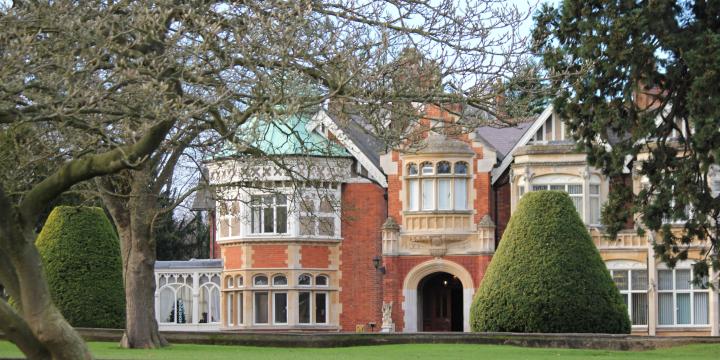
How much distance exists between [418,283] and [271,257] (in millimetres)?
4643

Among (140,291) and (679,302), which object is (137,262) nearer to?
(140,291)

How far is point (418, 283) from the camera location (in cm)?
3947

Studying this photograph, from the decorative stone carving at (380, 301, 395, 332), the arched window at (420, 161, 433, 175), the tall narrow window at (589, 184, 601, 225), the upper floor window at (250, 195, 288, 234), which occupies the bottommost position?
the decorative stone carving at (380, 301, 395, 332)

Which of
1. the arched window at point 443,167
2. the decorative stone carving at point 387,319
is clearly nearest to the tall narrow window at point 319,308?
the decorative stone carving at point 387,319

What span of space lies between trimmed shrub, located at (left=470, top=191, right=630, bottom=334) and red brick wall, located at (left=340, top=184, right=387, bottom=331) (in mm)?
8174

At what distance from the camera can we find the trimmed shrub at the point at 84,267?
102ft

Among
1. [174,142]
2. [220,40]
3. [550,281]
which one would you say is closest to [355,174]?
[550,281]

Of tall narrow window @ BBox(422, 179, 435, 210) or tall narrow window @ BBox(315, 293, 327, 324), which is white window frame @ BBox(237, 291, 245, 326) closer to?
tall narrow window @ BBox(315, 293, 327, 324)

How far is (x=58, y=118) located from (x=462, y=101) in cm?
517

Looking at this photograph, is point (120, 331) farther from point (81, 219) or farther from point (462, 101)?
point (462, 101)

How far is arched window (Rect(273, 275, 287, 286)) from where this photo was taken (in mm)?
40312

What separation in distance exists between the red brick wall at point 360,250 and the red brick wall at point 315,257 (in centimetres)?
53

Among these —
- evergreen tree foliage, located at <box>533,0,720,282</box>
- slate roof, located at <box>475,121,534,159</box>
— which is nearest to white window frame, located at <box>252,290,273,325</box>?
slate roof, located at <box>475,121,534,159</box>

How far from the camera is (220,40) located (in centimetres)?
1648
